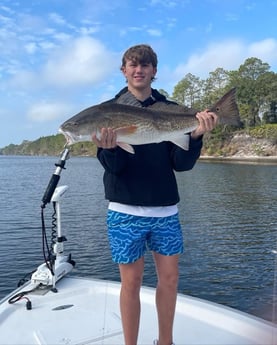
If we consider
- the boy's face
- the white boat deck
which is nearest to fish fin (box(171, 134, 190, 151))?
the boy's face

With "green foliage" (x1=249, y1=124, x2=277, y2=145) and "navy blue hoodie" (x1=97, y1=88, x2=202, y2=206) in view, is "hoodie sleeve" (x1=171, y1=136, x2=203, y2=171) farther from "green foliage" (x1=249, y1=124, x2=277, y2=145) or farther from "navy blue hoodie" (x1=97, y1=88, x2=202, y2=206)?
"green foliage" (x1=249, y1=124, x2=277, y2=145)

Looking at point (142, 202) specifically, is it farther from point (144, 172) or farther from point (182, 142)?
point (182, 142)

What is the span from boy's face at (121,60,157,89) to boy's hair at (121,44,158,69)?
0.03m

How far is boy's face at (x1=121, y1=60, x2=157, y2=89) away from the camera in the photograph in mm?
3053

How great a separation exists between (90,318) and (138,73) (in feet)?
8.31

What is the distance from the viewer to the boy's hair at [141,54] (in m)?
3.05

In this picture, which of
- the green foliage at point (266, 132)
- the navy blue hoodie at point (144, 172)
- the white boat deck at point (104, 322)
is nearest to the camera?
the navy blue hoodie at point (144, 172)

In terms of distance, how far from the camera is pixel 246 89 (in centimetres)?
7750

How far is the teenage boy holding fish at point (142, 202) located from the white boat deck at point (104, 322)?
69 centimetres

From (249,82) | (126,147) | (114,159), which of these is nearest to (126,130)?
(126,147)

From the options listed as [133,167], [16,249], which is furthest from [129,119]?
[16,249]

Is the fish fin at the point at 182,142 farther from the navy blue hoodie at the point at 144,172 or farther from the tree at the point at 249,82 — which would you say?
the tree at the point at 249,82

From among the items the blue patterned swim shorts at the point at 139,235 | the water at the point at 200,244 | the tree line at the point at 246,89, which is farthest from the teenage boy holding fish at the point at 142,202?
the tree line at the point at 246,89

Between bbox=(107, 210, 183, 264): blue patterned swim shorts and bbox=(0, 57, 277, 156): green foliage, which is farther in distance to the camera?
bbox=(0, 57, 277, 156): green foliage
